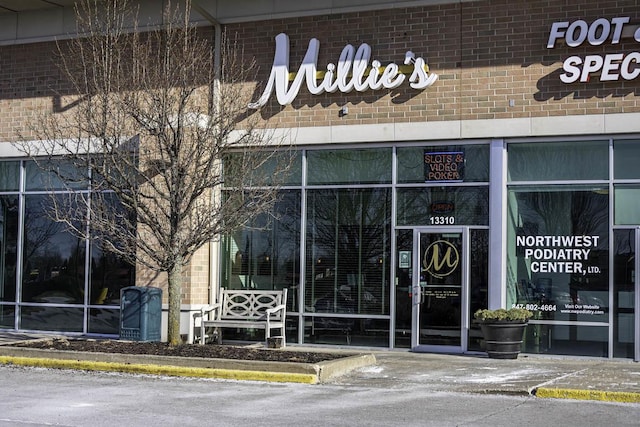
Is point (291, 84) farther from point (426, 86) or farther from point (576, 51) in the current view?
point (576, 51)

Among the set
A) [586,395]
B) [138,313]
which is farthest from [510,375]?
[138,313]

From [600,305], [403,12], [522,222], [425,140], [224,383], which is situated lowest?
[224,383]

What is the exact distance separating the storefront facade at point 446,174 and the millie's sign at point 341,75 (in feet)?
0.11

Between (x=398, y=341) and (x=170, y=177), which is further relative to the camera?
(x=398, y=341)

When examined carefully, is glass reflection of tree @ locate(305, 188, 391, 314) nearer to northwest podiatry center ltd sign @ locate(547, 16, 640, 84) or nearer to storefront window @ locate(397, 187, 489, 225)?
storefront window @ locate(397, 187, 489, 225)

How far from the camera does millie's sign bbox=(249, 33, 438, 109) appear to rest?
655 inches

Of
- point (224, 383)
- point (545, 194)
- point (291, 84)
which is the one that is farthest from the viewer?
point (291, 84)

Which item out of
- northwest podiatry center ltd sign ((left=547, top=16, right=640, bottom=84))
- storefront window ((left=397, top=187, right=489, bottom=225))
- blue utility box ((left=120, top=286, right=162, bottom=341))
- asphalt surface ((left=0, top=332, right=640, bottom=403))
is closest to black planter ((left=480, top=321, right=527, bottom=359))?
asphalt surface ((left=0, top=332, right=640, bottom=403))

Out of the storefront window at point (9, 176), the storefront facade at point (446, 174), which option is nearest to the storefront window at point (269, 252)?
the storefront facade at point (446, 174)

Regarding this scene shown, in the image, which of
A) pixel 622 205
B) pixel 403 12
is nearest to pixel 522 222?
pixel 622 205

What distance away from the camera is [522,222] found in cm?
1602

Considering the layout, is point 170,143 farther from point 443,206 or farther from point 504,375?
point 504,375

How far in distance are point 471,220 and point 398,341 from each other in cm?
265

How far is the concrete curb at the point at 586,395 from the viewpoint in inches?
444
